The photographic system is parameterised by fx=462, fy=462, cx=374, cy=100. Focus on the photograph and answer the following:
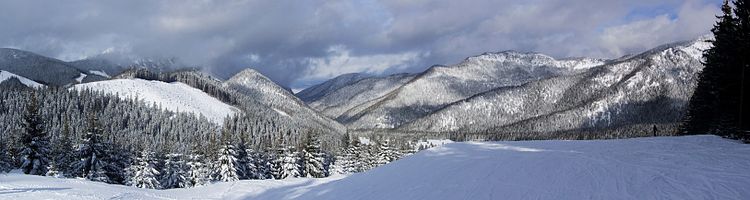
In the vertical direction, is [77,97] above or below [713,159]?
above

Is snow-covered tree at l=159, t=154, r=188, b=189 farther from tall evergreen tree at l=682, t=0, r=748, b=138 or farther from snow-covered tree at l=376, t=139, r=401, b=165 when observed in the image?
tall evergreen tree at l=682, t=0, r=748, b=138

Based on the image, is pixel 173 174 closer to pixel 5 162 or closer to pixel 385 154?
pixel 5 162

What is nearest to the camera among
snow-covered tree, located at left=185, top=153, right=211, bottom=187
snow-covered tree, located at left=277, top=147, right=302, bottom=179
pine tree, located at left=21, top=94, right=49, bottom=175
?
pine tree, located at left=21, top=94, right=49, bottom=175

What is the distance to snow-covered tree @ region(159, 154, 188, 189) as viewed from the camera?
203 feet

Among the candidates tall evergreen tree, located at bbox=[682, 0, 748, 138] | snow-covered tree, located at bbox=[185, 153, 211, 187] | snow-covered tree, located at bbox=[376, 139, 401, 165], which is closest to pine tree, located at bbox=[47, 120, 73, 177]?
snow-covered tree, located at bbox=[185, 153, 211, 187]

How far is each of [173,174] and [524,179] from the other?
56753mm

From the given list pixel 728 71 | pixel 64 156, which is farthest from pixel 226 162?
pixel 728 71

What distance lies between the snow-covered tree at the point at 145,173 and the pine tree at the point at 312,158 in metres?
18.0

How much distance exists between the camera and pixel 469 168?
2050cm

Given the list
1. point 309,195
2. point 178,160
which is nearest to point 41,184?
point 309,195

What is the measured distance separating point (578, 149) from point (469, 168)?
8.20 metres

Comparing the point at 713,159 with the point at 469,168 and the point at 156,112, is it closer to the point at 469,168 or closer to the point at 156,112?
the point at 469,168

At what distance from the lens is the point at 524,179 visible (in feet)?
54.6

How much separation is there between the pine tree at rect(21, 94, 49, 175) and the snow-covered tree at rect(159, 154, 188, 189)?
1869cm
